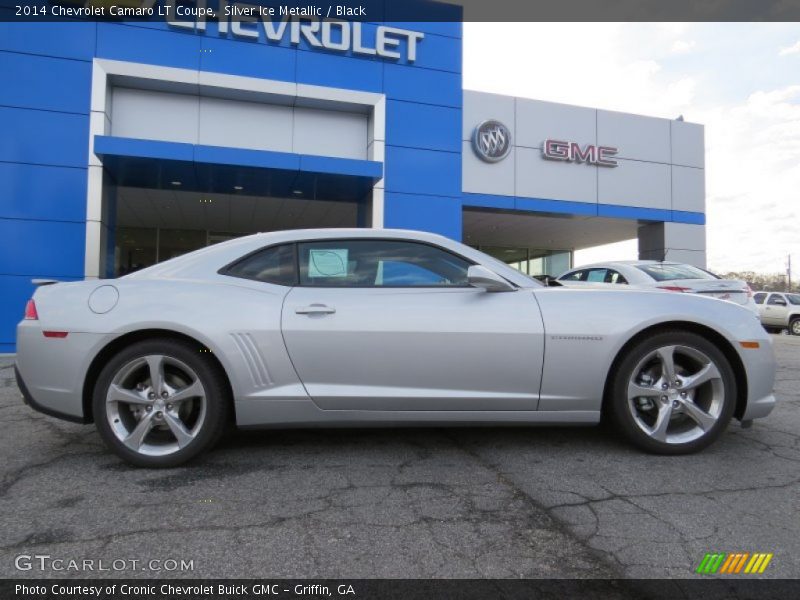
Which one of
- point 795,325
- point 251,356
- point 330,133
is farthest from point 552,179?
point 251,356

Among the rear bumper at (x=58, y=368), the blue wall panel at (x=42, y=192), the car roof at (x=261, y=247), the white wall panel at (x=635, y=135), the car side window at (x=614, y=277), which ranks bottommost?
the rear bumper at (x=58, y=368)

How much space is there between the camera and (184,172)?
985 cm

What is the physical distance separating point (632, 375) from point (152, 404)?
2.70 m

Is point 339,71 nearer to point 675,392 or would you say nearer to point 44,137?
point 44,137

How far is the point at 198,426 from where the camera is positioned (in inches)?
108

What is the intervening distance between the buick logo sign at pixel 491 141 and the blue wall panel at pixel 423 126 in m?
2.67

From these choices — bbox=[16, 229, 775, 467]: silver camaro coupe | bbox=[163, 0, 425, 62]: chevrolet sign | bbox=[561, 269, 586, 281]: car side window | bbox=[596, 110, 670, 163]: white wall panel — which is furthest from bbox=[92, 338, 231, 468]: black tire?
bbox=[596, 110, 670, 163]: white wall panel

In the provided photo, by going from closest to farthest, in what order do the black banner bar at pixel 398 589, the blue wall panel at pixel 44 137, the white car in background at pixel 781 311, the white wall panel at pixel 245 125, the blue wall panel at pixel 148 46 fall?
the black banner bar at pixel 398 589, the blue wall panel at pixel 44 137, the blue wall panel at pixel 148 46, the white wall panel at pixel 245 125, the white car in background at pixel 781 311

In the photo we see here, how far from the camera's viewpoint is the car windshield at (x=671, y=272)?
21.5 feet

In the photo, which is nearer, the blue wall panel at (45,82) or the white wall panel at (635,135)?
the blue wall panel at (45,82)

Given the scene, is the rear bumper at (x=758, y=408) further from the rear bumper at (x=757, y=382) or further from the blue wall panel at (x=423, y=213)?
the blue wall panel at (x=423, y=213)

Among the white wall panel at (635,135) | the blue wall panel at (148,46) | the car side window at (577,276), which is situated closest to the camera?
the car side window at (577,276)

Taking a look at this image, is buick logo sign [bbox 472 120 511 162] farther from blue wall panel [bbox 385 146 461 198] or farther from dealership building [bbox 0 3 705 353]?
blue wall panel [bbox 385 146 461 198]

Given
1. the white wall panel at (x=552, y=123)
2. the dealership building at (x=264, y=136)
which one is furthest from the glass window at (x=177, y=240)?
the white wall panel at (x=552, y=123)
